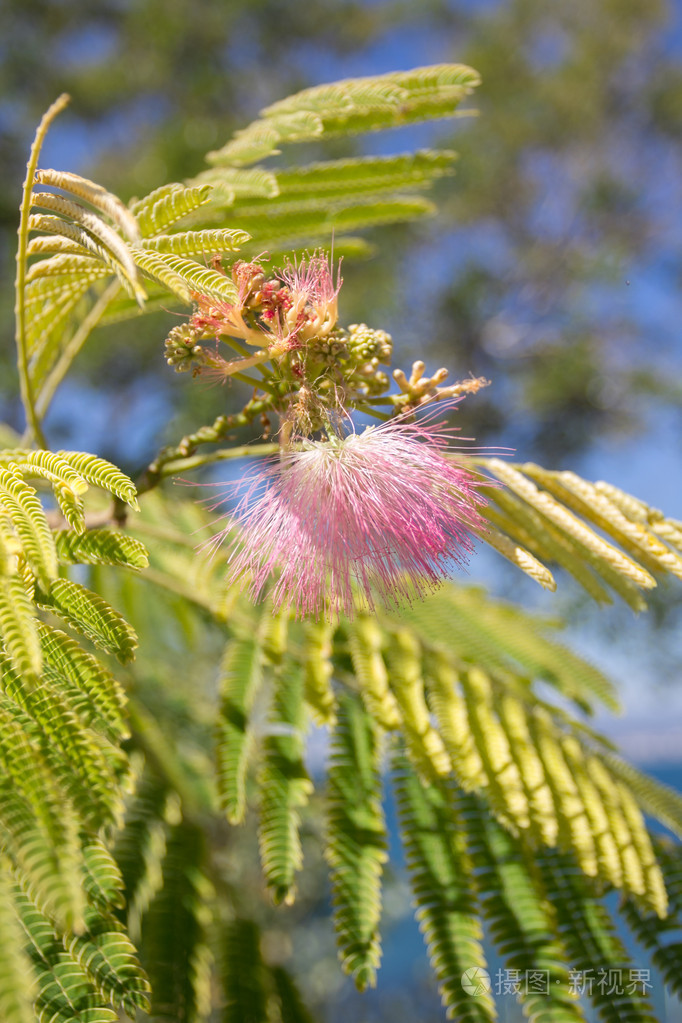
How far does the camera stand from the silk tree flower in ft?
3.59

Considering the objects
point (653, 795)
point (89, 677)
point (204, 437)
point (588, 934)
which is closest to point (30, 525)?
point (89, 677)

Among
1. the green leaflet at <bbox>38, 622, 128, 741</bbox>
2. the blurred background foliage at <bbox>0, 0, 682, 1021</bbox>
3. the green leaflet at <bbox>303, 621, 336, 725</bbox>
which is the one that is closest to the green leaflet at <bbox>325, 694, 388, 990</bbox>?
the green leaflet at <bbox>303, 621, 336, 725</bbox>

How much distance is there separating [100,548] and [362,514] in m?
0.39

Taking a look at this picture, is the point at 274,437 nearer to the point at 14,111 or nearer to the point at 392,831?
the point at 392,831

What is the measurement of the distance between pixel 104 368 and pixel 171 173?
2833 mm

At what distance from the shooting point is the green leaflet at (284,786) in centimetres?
137

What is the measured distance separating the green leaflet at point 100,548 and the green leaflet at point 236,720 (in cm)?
54

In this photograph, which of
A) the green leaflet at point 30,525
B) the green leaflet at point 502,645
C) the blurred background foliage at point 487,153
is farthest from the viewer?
the blurred background foliage at point 487,153

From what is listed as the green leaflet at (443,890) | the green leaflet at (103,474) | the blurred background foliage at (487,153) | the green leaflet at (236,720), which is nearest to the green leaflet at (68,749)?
the green leaflet at (103,474)

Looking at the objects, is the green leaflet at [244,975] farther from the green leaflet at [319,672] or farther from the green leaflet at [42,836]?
the green leaflet at [42,836]

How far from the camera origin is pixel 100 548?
3.65ft

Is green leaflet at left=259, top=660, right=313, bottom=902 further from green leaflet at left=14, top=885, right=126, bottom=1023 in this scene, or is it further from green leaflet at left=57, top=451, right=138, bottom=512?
green leaflet at left=57, top=451, right=138, bottom=512

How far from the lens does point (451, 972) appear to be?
1.31 meters


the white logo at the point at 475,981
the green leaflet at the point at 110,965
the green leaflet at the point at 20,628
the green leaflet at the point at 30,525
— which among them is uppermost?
the green leaflet at the point at 30,525
